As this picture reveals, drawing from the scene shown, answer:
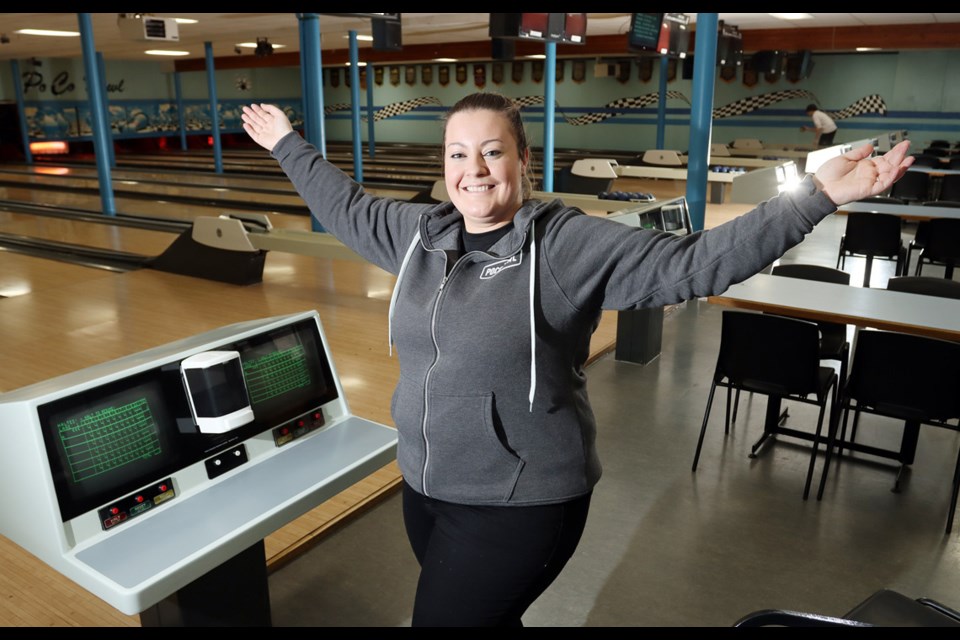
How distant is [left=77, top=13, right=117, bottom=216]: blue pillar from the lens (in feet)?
26.3

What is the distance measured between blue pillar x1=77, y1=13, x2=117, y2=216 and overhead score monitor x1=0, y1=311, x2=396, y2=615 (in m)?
7.66

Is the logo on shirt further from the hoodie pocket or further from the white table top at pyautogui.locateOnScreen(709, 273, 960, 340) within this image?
the white table top at pyautogui.locateOnScreen(709, 273, 960, 340)

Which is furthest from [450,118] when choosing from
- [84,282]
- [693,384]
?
[84,282]

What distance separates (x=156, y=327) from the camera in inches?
183

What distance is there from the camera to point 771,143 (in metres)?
14.9

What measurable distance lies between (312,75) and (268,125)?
19.3 ft

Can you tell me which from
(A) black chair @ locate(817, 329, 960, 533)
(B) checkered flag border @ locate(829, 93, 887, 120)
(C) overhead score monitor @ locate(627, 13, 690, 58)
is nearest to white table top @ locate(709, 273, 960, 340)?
(A) black chair @ locate(817, 329, 960, 533)

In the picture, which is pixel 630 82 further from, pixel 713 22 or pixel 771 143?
pixel 713 22

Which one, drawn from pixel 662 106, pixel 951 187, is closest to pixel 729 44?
pixel 662 106

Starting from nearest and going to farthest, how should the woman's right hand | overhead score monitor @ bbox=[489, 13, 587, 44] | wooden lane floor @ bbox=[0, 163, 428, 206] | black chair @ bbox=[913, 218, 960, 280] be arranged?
the woman's right hand → black chair @ bbox=[913, 218, 960, 280] → overhead score monitor @ bbox=[489, 13, 587, 44] → wooden lane floor @ bbox=[0, 163, 428, 206]

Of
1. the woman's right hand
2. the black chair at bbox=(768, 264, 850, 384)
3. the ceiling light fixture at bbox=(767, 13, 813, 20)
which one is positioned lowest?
the black chair at bbox=(768, 264, 850, 384)

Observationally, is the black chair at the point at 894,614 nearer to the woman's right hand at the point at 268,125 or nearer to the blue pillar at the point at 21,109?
the woman's right hand at the point at 268,125
